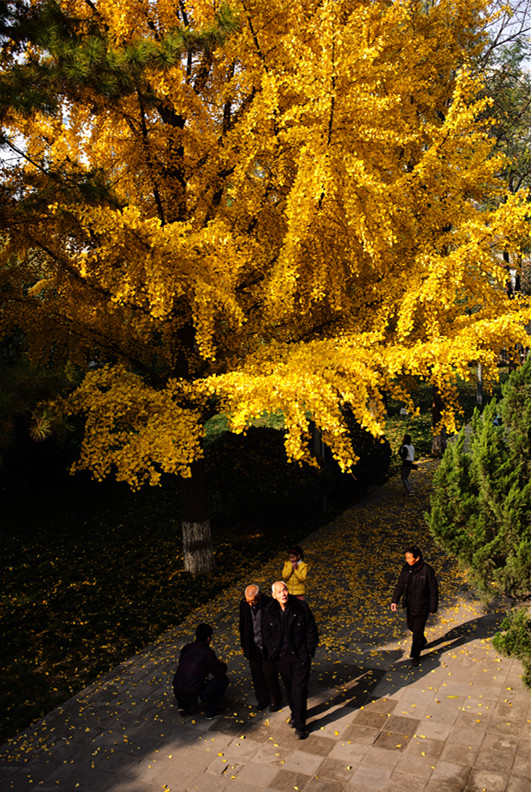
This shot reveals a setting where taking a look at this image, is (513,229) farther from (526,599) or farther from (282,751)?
(282,751)

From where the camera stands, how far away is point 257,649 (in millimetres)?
6504

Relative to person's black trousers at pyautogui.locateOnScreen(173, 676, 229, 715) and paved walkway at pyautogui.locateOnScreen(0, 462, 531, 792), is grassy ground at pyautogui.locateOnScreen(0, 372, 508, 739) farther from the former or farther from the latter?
person's black trousers at pyautogui.locateOnScreen(173, 676, 229, 715)

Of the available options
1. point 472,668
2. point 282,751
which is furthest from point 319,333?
point 282,751

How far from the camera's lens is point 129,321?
32.1 feet

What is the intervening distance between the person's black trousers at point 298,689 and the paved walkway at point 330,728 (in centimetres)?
20

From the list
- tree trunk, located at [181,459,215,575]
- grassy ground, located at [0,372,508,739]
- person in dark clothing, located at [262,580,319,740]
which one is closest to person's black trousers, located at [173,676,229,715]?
person in dark clothing, located at [262,580,319,740]

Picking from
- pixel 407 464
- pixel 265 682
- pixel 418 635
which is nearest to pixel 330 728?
pixel 265 682

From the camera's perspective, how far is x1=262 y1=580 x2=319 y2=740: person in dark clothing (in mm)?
5992

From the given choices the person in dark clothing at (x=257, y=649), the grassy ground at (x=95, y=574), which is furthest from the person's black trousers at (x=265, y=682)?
the grassy ground at (x=95, y=574)

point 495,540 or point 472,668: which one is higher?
point 495,540

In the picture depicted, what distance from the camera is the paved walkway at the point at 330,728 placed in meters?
5.47

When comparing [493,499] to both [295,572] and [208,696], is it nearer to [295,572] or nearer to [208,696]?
[295,572]

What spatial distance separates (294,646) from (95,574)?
5.69 m

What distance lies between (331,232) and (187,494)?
4.87 meters
